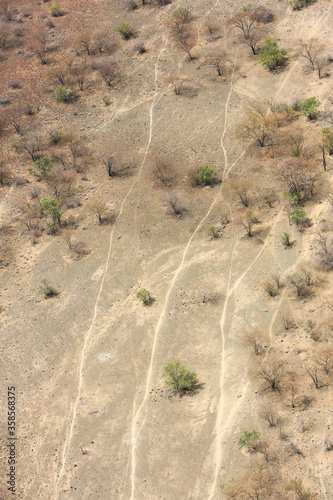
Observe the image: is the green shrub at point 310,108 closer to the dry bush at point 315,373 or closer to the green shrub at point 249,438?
the dry bush at point 315,373

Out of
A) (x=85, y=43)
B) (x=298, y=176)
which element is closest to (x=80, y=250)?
(x=298, y=176)

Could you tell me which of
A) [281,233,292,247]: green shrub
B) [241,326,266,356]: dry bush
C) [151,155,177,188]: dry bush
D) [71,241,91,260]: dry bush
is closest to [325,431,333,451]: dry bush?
[241,326,266,356]: dry bush

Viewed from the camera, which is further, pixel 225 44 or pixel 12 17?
pixel 12 17

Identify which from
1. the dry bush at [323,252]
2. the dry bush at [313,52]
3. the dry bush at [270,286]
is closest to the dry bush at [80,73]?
the dry bush at [313,52]

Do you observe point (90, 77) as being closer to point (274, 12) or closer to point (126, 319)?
point (274, 12)

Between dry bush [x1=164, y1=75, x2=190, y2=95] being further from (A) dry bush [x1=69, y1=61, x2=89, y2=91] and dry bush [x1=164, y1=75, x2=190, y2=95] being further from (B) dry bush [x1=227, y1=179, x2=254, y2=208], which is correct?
(B) dry bush [x1=227, y1=179, x2=254, y2=208]

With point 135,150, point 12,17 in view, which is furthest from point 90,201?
point 12,17
